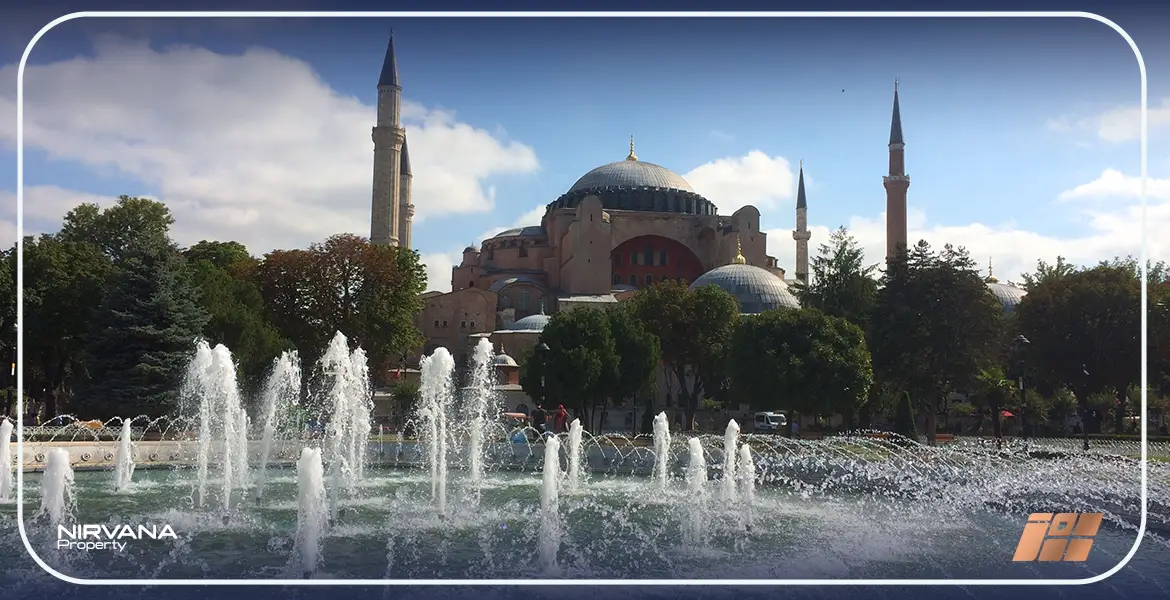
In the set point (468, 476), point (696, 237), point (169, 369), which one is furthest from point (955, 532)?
point (696, 237)

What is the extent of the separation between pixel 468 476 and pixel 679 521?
541 cm

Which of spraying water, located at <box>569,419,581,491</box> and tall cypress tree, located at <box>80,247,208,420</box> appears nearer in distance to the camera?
spraying water, located at <box>569,419,581,491</box>

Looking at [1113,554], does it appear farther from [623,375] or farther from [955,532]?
[623,375]

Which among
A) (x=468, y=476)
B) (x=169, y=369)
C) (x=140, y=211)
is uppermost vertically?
(x=140, y=211)

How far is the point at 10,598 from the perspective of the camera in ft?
20.1

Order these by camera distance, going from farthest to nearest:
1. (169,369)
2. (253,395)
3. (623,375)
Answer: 1. (623,375)
2. (253,395)
3. (169,369)

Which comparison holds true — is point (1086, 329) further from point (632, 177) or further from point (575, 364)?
point (632, 177)

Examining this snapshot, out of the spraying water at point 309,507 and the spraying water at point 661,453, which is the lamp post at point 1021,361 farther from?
the spraying water at point 309,507

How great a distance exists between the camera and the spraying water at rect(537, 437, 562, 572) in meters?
7.59

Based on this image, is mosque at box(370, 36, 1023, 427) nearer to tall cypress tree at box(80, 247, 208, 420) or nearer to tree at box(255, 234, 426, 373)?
tree at box(255, 234, 426, 373)

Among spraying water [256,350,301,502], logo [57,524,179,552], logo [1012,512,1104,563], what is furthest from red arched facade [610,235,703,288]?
logo [57,524,179,552]

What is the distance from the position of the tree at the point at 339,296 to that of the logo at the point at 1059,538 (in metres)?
23.7

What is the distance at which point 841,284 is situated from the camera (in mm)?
32750

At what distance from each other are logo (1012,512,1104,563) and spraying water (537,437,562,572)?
10.3ft
